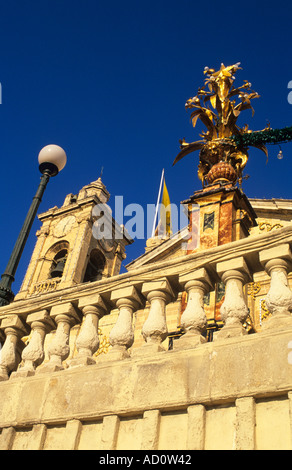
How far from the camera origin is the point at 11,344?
17.3ft

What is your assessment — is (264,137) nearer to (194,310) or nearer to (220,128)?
(220,128)

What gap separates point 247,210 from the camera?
34.1 ft

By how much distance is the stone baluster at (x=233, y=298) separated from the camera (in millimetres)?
3971

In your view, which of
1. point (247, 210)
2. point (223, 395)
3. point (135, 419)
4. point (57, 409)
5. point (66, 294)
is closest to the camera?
point (223, 395)

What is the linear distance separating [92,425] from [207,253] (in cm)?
186

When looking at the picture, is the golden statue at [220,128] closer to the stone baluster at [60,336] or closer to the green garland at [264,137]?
the green garland at [264,137]

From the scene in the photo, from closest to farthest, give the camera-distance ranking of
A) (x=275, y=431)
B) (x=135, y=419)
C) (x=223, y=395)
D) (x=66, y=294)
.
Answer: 1. (x=275, y=431)
2. (x=223, y=395)
3. (x=135, y=419)
4. (x=66, y=294)

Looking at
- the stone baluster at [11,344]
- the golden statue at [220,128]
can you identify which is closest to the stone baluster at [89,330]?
the stone baluster at [11,344]

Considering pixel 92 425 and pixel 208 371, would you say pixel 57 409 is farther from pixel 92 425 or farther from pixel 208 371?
pixel 208 371

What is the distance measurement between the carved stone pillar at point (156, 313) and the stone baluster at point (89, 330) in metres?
0.55

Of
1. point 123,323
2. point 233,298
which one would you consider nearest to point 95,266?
point 123,323

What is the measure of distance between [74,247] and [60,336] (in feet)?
97.1
